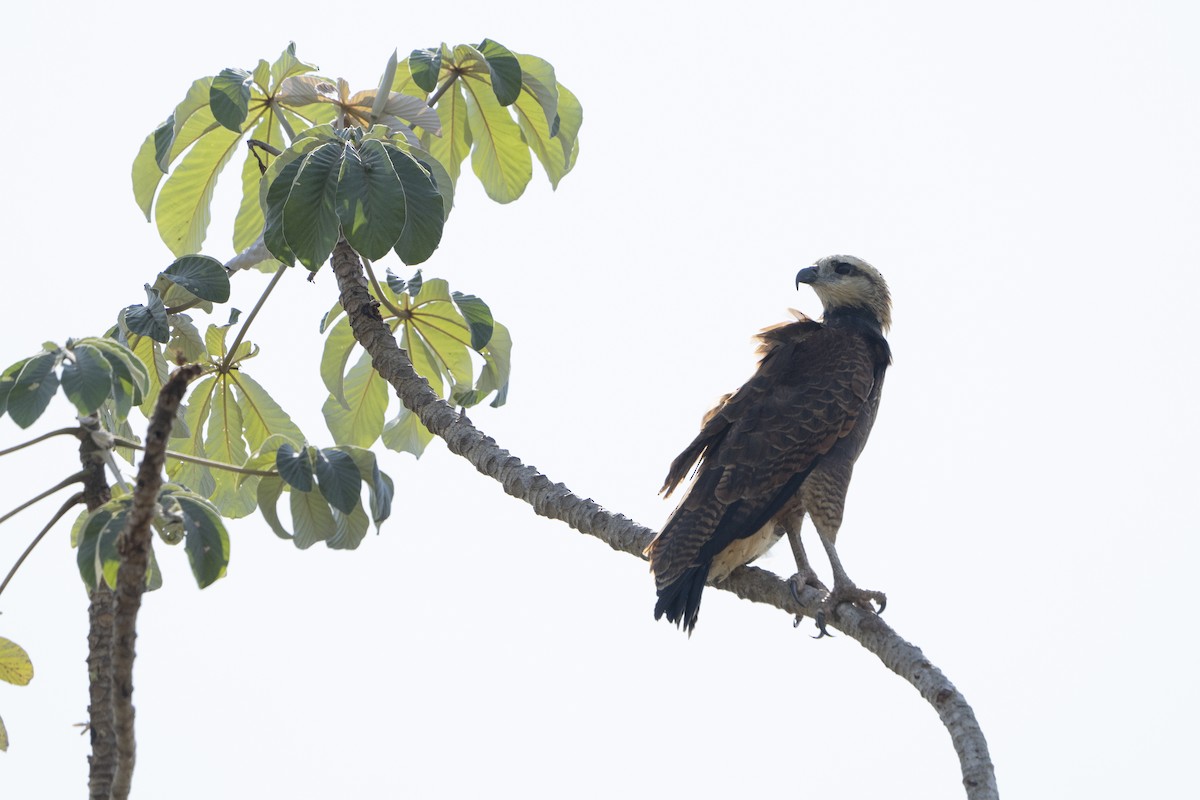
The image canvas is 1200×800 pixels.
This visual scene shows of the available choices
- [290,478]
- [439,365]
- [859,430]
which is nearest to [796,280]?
[859,430]

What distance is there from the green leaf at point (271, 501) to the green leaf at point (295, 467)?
0.32 metres

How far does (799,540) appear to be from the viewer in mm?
4855

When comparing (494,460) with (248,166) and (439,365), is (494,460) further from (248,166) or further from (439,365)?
(248,166)

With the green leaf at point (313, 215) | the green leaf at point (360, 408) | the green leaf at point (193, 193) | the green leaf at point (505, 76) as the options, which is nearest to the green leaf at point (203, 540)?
the green leaf at point (313, 215)

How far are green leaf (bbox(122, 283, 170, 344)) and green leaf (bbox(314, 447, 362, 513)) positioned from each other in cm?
66

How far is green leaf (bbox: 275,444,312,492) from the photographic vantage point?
122 inches

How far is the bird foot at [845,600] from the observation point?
3910 mm

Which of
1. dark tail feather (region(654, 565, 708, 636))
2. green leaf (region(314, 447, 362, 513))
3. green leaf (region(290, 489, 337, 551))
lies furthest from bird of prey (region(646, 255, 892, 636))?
green leaf (region(314, 447, 362, 513))

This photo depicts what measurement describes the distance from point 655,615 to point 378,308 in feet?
4.78

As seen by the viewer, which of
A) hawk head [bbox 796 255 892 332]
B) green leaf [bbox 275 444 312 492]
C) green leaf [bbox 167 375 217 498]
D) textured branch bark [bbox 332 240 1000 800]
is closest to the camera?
green leaf [bbox 275 444 312 492]

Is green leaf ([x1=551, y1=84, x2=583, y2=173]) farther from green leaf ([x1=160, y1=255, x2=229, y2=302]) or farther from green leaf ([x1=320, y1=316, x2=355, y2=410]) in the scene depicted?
green leaf ([x1=160, y1=255, x2=229, y2=302])

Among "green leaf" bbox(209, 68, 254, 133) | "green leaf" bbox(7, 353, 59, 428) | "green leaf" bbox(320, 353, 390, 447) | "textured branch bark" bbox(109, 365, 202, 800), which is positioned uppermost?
"green leaf" bbox(209, 68, 254, 133)

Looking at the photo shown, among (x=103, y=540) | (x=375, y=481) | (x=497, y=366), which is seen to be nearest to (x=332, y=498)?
(x=375, y=481)

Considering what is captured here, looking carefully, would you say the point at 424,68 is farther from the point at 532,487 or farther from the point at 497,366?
the point at 532,487
